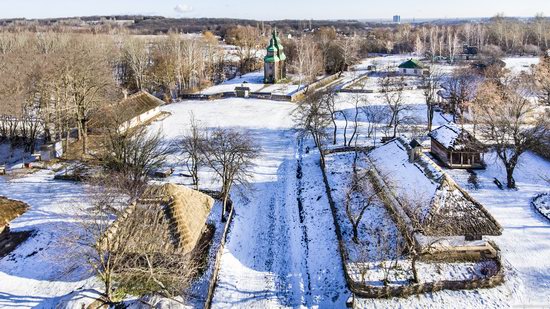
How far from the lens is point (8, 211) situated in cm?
2488

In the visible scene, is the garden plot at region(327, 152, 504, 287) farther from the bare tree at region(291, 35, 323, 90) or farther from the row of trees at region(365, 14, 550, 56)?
the row of trees at region(365, 14, 550, 56)

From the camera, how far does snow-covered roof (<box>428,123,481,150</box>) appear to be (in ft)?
101

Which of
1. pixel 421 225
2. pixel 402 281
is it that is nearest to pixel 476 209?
pixel 421 225

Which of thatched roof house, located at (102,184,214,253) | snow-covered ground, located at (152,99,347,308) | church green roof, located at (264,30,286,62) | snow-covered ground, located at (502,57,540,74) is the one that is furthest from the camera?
snow-covered ground, located at (502,57,540,74)

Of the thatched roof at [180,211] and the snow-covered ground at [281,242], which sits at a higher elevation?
the thatched roof at [180,211]

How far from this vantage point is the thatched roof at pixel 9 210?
24.1 m

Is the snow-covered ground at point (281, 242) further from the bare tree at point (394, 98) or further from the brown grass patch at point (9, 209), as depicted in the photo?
the brown grass patch at point (9, 209)

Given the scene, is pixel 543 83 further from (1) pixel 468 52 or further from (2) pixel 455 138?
(1) pixel 468 52

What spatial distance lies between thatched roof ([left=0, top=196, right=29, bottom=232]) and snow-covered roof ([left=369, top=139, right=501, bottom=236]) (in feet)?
69.9

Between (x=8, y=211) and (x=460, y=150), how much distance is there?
29.5m

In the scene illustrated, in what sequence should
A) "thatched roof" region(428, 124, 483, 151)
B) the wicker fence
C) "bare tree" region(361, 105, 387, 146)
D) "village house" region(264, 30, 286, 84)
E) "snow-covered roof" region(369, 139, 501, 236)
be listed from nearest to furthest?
the wicker fence → "snow-covered roof" region(369, 139, 501, 236) → "thatched roof" region(428, 124, 483, 151) → "bare tree" region(361, 105, 387, 146) → "village house" region(264, 30, 286, 84)

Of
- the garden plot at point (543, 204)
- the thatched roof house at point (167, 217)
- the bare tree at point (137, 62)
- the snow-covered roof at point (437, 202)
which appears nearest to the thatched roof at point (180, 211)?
the thatched roof house at point (167, 217)

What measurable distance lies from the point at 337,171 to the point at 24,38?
66.6m

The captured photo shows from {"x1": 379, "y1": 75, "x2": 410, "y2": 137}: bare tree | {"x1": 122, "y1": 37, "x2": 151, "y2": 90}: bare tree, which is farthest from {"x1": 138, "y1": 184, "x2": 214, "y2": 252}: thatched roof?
{"x1": 122, "y1": 37, "x2": 151, "y2": 90}: bare tree
